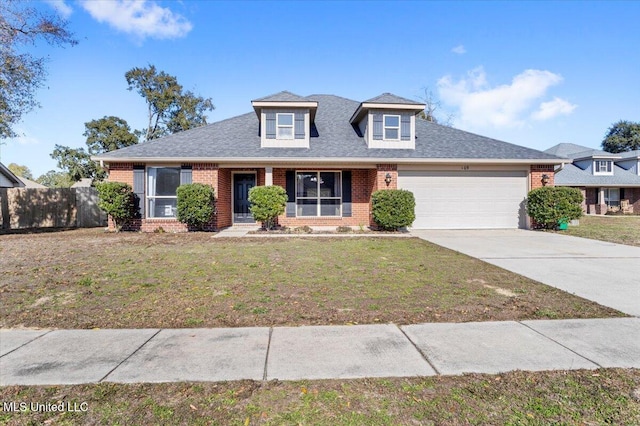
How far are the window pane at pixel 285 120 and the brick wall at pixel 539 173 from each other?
33.9 feet

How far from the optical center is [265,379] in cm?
251

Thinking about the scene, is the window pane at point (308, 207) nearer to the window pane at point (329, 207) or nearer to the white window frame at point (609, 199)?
the window pane at point (329, 207)

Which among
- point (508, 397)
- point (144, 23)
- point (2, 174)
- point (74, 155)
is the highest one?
point (144, 23)

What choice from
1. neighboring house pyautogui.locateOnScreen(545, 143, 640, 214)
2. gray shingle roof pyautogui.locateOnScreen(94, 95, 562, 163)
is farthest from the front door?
neighboring house pyautogui.locateOnScreen(545, 143, 640, 214)

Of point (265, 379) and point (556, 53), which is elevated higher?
point (556, 53)

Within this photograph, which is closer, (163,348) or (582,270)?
(163,348)

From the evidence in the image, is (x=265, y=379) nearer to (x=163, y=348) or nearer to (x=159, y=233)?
(x=163, y=348)

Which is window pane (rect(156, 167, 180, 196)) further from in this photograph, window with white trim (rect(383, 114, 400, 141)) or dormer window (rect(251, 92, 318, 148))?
window with white trim (rect(383, 114, 400, 141))

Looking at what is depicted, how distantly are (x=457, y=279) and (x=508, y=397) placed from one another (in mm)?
3411

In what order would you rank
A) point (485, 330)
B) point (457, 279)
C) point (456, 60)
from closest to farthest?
point (485, 330) < point (457, 279) < point (456, 60)

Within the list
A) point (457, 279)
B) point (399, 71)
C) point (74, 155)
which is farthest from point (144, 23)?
point (74, 155)

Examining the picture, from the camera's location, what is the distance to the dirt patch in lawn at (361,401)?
2.06 metres

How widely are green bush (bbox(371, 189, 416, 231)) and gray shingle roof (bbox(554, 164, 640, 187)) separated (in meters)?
20.6

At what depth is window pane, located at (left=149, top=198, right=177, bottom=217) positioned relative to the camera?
43.3 feet
